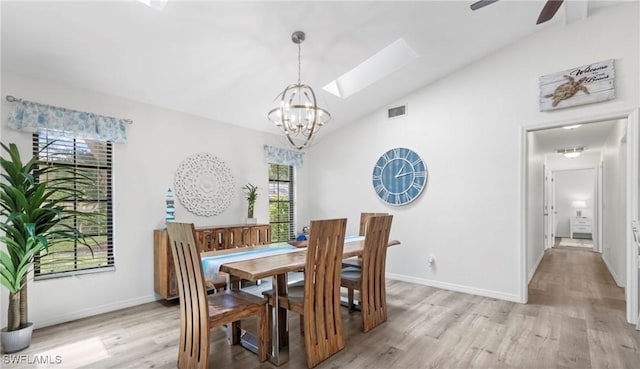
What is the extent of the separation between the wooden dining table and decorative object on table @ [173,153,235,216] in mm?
1593

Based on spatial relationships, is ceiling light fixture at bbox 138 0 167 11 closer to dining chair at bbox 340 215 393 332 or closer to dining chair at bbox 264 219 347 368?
dining chair at bbox 264 219 347 368

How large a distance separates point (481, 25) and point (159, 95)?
12.3ft

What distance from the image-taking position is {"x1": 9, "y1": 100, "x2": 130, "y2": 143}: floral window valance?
9.27 feet

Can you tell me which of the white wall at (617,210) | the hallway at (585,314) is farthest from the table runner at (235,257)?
the white wall at (617,210)

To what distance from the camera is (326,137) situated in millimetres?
5699

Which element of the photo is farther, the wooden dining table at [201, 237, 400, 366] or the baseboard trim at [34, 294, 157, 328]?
the baseboard trim at [34, 294, 157, 328]

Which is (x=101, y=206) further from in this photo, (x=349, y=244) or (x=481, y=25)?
(x=481, y=25)

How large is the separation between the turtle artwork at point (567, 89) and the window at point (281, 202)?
156 inches

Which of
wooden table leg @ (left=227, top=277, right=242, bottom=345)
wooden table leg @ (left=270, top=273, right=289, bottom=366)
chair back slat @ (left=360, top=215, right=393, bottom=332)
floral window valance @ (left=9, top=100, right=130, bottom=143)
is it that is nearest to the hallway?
chair back slat @ (left=360, top=215, right=393, bottom=332)

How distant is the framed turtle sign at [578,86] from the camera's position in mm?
3203

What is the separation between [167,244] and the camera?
11.5 ft

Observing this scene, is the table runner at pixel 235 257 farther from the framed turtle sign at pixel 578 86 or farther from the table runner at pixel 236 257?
the framed turtle sign at pixel 578 86

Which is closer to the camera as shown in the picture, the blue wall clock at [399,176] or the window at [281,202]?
the blue wall clock at [399,176]

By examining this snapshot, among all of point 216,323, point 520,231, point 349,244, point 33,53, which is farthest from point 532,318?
point 33,53
